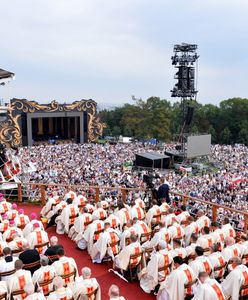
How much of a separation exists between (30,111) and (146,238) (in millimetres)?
46466

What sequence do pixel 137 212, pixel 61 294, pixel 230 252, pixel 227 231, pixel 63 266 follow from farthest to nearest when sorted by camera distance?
pixel 137 212 → pixel 227 231 → pixel 230 252 → pixel 63 266 → pixel 61 294

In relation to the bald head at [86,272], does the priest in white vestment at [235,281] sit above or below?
below

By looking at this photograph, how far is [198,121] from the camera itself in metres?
85.5

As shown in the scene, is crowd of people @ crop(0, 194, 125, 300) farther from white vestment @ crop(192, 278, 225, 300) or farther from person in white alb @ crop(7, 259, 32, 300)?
white vestment @ crop(192, 278, 225, 300)

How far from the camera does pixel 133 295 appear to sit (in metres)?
7.77

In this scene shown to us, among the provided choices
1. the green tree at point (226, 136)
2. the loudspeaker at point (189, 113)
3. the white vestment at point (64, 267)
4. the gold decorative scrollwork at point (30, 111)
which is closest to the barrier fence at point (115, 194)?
the white vestment at point (64, 267)

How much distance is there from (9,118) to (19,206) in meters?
38.9

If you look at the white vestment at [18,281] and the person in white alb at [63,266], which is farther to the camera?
the person in white alb at [63,266]

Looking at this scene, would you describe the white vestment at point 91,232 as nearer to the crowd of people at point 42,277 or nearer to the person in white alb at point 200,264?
the crowd of people at point 42,277

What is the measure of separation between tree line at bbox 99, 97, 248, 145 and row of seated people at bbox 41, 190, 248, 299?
61681 mm

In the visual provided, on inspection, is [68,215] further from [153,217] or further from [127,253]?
[127,253]

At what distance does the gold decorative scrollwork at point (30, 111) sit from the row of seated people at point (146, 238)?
37965 mm

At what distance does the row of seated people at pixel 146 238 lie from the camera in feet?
25.9

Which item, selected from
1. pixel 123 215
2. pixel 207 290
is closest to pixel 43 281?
pixel 207 290
